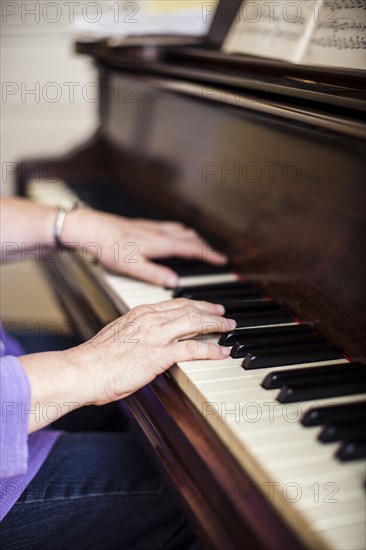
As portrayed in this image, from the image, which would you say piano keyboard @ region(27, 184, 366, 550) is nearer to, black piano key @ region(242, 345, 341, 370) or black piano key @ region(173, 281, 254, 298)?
black piano key @ region(242, 345, 341, 370)

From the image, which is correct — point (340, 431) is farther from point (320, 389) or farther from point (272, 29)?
point (272, 29)

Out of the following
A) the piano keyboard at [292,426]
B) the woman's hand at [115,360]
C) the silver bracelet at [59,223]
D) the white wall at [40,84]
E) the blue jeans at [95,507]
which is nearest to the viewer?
the piano keyboard at [292,426]

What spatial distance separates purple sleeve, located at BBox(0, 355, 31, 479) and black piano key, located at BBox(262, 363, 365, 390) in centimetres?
33

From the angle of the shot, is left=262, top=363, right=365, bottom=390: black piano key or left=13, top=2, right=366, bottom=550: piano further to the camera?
left=262, top=363, right=365, bottom=390: black piano key

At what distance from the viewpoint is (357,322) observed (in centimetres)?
89

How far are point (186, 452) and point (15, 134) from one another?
10.5ft

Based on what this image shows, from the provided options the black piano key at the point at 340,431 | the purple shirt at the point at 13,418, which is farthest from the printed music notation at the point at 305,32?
the purple shirt at the point at 13,418

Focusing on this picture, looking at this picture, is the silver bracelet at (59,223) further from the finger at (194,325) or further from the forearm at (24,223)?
the finger at (194,325)

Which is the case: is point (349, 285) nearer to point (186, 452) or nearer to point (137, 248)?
point (186, 452)

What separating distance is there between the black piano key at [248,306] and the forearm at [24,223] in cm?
54

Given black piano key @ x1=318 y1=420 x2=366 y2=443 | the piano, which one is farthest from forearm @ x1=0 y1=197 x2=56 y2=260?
black piano key @ x1=318 y1=420 x2=366 y2=443

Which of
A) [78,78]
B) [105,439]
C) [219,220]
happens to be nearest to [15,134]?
[78,78]

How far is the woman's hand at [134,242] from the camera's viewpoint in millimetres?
1231

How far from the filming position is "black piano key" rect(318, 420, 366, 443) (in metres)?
0.70
